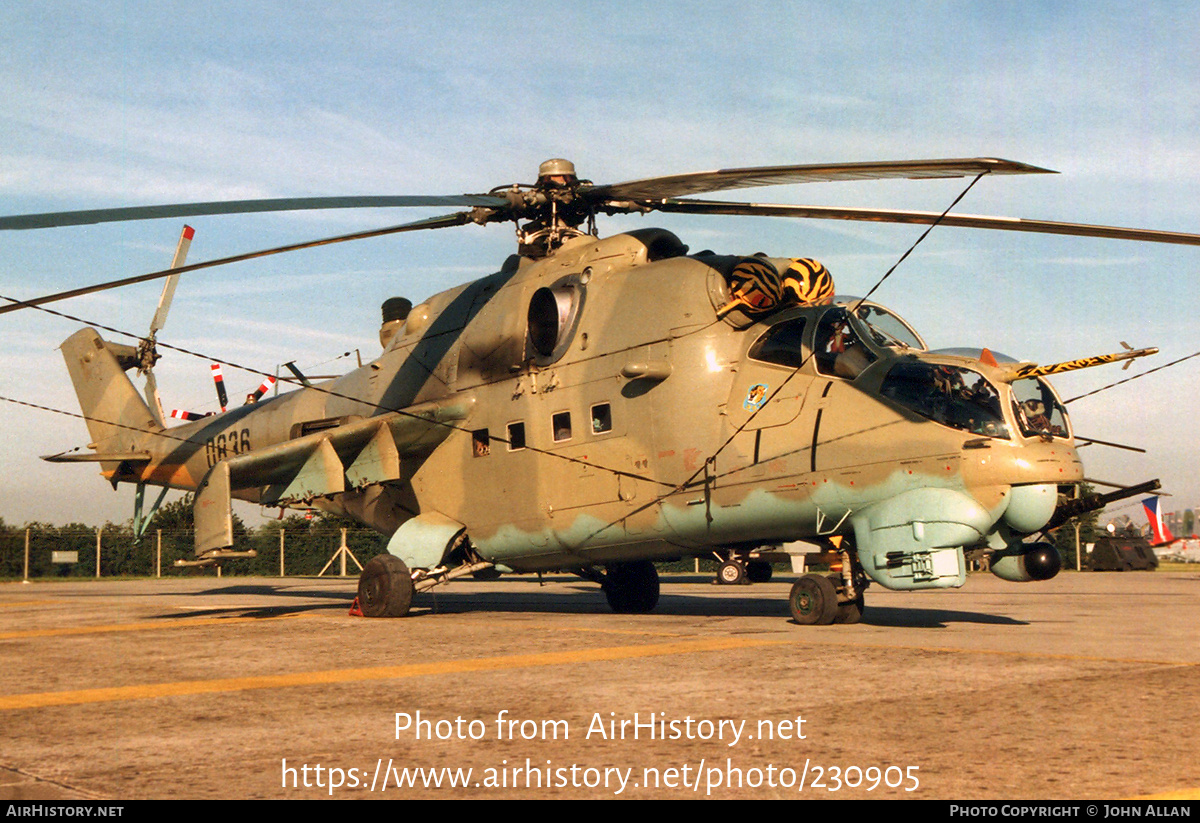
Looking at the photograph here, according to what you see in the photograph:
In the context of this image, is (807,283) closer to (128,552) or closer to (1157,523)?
(1157,523)

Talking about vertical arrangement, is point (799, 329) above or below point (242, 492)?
above

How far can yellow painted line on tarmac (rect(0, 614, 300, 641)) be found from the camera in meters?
13.3

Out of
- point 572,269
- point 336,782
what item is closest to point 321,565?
point 572,269

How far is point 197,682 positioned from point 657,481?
6965 millimetres

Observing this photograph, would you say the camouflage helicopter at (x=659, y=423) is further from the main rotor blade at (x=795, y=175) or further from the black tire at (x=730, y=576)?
the black tire at (x=730, y=576)

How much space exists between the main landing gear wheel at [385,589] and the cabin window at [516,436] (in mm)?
2367

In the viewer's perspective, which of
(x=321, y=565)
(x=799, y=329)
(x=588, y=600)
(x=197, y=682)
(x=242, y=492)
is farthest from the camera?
(x=321, y=565)

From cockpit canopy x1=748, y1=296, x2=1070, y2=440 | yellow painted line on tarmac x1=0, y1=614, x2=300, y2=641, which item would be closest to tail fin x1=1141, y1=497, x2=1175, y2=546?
cockpit canopy x1=748, y1=296, x2=1070, y2=440

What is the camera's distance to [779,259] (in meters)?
14.0

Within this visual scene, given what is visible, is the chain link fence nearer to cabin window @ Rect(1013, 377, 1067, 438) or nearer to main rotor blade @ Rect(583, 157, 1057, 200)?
main rotor blade @ Rect(583, 157, 1057, 200)

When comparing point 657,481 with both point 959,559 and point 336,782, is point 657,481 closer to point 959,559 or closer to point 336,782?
point 959,559

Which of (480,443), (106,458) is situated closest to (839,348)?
(480,443)

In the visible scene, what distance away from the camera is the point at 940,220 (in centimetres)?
1179

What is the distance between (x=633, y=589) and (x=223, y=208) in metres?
8.89
